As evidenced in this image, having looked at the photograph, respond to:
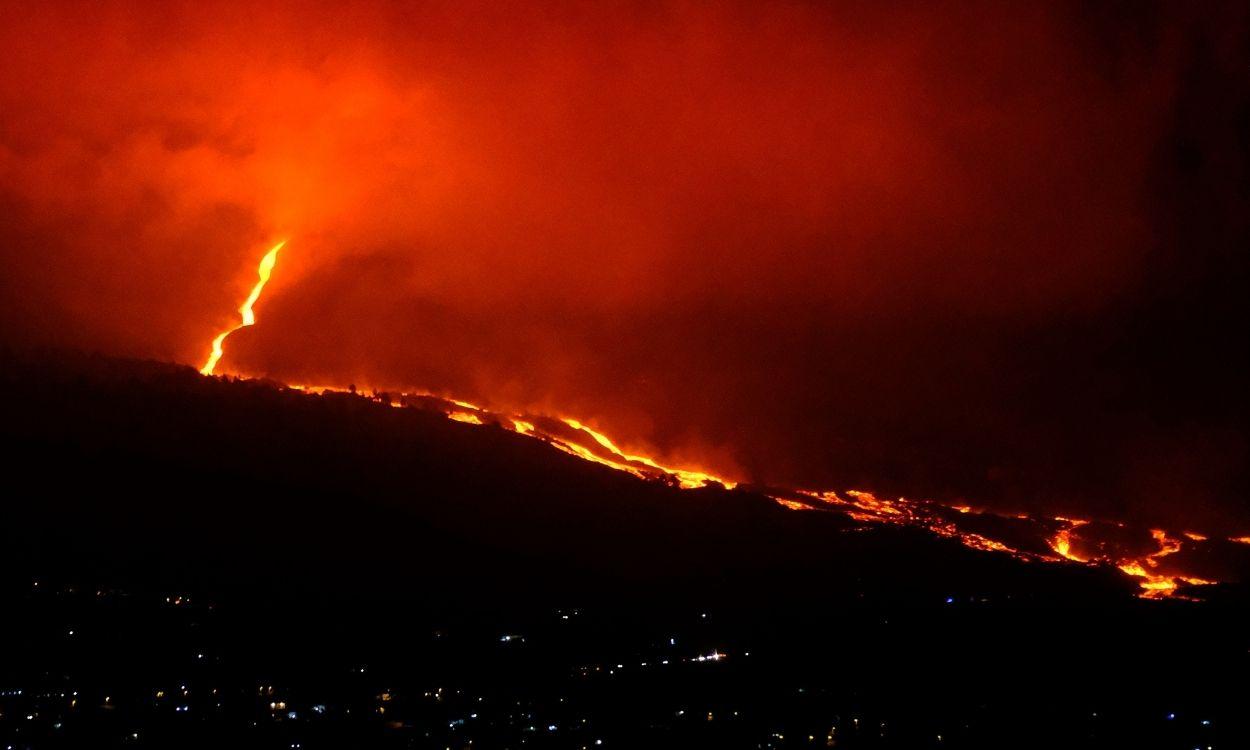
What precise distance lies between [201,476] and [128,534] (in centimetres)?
622

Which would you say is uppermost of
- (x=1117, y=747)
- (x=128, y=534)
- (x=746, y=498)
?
(x=746, y=498)

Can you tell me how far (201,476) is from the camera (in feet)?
149

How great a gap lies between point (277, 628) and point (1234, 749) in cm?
2158

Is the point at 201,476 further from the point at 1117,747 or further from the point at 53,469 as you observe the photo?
the point at 1117,747

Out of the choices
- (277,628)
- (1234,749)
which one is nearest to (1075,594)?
(1234,749)

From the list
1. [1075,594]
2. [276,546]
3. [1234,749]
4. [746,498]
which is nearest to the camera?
[1234,749]

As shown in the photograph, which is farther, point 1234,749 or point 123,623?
point 123,623

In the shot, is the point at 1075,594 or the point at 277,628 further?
the point at 1075,594

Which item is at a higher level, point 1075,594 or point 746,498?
point 746,498

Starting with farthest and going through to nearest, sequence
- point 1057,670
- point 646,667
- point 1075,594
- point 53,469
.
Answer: point 53,469, point 1075,594, point 646,667, point 1057,670

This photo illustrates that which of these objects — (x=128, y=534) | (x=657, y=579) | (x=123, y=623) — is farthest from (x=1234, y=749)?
(x=128, y=534)

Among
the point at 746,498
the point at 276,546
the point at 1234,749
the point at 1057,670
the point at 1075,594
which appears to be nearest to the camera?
the point at 1234,749

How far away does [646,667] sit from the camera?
3338 centimetres

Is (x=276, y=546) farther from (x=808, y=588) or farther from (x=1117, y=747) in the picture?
(x=1117, y=747)
